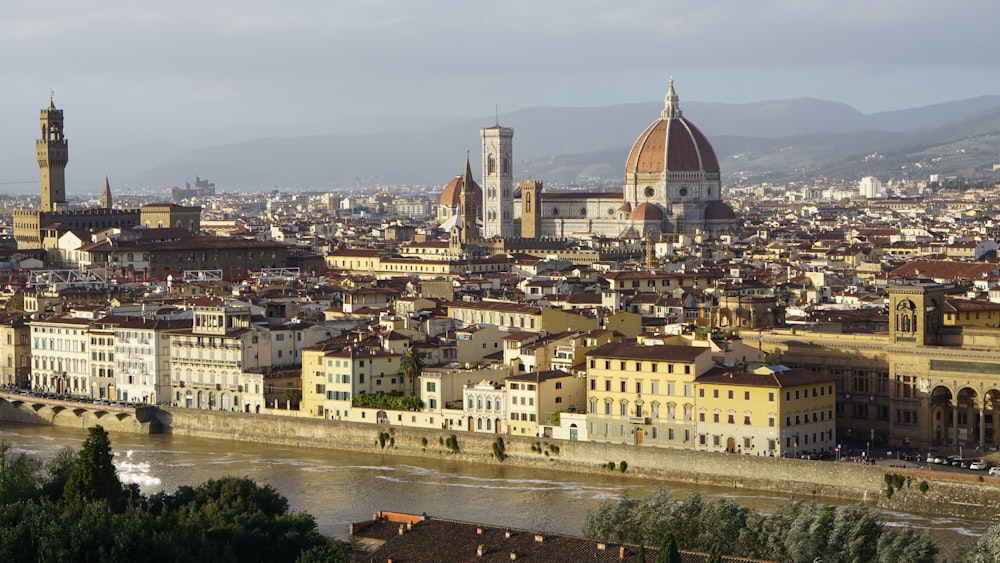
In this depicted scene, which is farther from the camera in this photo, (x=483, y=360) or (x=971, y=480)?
(x=483, y=360)

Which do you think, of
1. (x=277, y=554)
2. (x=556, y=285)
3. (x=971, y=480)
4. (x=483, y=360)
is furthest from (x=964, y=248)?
(x=277, y=554)

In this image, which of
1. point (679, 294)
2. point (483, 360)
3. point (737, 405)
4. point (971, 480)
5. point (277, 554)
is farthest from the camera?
point (679, 294)

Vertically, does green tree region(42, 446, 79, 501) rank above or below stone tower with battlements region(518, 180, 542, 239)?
below

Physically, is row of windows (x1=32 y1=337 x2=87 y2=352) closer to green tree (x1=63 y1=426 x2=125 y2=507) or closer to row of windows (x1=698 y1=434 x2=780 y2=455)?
row of windows (x1=698 y1=434 x2=780 y2=455)

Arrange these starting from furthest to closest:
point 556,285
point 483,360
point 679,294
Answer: point 556,285 < point 679,294 < point 483,360

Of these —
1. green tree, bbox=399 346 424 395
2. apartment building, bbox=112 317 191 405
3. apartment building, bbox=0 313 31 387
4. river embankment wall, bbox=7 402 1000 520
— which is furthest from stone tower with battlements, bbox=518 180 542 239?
green tree, bbox=399 346 424 395

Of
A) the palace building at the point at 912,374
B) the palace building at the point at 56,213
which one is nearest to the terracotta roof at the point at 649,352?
the palace building at the point at 912,374

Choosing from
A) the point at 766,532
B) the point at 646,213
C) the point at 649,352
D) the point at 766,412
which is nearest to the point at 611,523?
the point at 766,532

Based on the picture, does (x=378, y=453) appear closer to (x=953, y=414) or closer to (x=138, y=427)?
(x=138, y=427)
